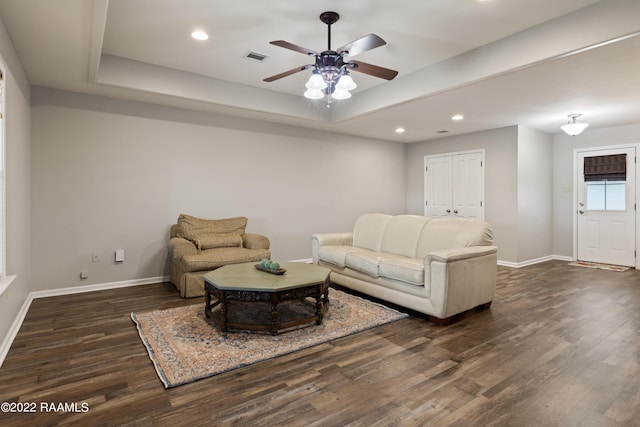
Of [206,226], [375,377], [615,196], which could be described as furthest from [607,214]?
[206,226]

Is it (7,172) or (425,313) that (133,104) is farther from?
(425,313)

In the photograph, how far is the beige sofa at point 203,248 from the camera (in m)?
4.08

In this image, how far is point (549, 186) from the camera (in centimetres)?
671

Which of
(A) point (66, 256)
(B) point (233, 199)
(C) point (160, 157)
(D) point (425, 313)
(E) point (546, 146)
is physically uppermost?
(E) point (546, 146)

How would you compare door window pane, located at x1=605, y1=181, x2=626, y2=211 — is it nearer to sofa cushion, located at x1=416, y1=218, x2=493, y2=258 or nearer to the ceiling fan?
sofa cushion, located at x1=416, y1=218, x2=493, y2=258

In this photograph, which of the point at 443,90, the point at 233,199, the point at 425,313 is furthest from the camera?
the point at 233,199

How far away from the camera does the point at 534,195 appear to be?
6305 mm

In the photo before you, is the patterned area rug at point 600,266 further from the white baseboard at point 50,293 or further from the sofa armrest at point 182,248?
the white baseboard at point 50,293

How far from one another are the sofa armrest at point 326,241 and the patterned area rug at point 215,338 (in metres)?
1.15

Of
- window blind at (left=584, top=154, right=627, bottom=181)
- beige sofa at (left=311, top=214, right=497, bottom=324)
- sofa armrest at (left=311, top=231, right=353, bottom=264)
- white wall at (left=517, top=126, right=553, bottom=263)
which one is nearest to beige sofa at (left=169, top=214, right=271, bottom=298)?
sofa armrest at (left=311, top=231, right=353, bottom=264)

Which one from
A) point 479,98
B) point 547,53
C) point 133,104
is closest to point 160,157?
point 133,104

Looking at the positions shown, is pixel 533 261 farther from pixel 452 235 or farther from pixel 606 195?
pixel 452 235

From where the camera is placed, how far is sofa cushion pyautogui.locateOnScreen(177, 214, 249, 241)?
15.3 ft

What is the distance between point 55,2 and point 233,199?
3.35m
